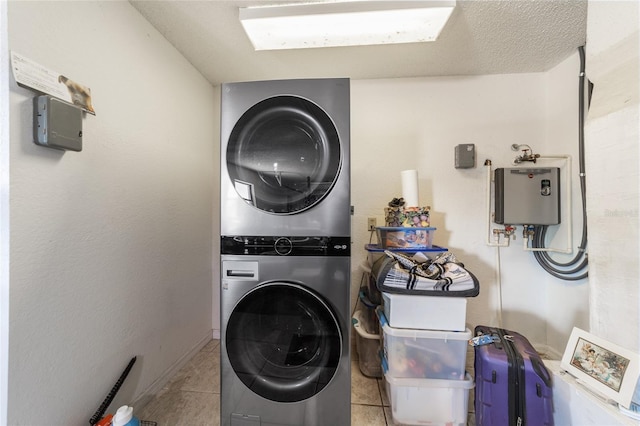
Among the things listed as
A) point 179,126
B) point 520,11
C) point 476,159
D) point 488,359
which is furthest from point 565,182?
point 179,126

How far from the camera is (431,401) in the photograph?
118 centimetres

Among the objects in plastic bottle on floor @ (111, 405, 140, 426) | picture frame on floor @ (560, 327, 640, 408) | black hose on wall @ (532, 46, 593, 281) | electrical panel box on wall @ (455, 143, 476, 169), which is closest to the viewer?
picture frame on floor @ (560, 327, 640, 408)

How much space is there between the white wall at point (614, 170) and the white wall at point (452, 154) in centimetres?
83

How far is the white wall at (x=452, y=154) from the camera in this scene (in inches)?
71.1

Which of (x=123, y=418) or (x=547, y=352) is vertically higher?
(x=123, y=418)

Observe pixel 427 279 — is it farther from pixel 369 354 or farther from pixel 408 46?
pixel 408 46

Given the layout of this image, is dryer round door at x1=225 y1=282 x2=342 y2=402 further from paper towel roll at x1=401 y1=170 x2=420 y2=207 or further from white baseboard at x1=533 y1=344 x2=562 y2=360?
white baseboard at x1=533 y1=344 x2=562 y2=360

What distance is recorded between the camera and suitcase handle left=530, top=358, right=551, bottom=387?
3.47 ft

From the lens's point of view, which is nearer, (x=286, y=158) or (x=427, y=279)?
→ (x=286, y=158)

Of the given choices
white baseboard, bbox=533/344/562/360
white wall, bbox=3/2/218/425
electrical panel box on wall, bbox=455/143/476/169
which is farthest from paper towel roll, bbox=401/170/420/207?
white wall, bbox=3/2/218/425

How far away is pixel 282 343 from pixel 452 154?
1834 mm

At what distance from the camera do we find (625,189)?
88cm

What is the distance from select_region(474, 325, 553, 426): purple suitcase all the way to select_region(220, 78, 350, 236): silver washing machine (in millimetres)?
984

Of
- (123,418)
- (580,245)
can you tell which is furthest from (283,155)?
(580,245)
